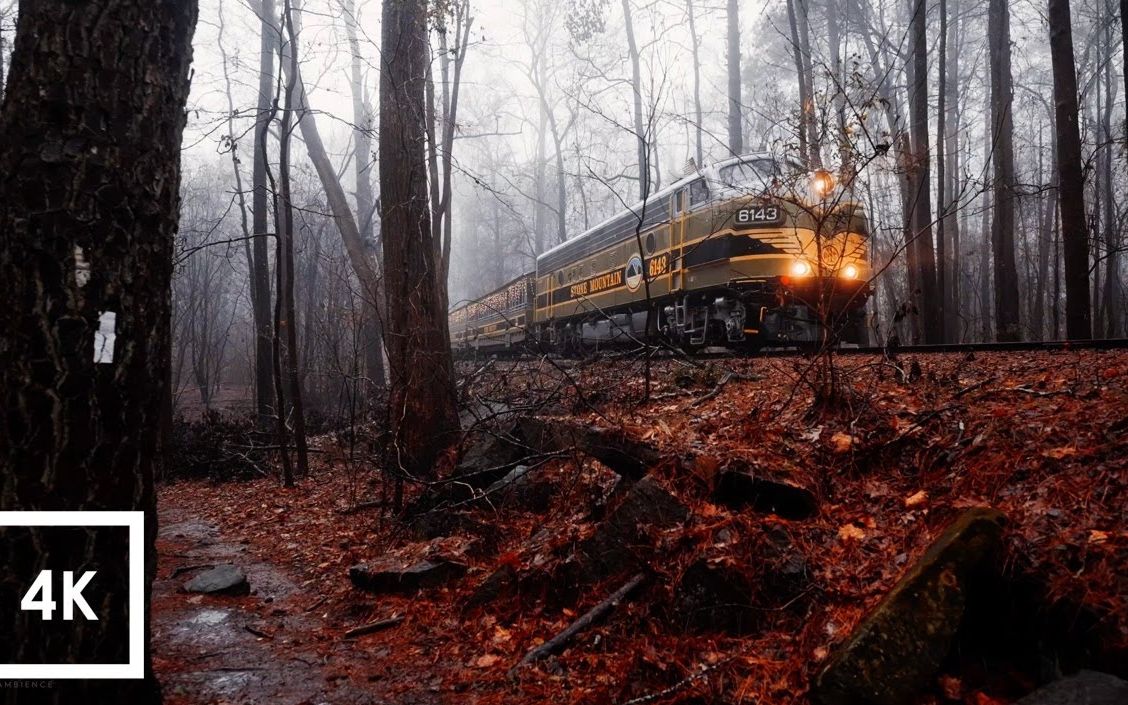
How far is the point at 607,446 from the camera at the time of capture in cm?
497

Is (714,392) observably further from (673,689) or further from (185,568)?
(185,568)

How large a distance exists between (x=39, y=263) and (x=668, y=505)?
10.6ft

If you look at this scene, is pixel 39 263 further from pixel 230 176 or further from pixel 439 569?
pixel 230 176

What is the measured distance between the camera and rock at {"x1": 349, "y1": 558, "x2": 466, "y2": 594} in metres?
4.70

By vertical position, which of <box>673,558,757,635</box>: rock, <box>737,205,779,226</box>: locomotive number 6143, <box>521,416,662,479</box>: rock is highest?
<box>737,205,779,226</box>: locomotive number 6143

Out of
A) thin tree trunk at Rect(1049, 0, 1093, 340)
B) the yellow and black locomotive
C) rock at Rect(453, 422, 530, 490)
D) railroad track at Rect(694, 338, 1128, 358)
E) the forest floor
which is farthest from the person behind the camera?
the yellow and black locomotive

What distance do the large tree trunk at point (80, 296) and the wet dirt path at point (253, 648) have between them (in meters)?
1.28

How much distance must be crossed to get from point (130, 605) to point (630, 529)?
262 cm

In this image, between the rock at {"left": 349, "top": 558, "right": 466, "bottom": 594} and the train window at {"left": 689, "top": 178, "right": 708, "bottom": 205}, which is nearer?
the rock at {"left": 349, "top": 558, "right": 466, "bottom": 594}

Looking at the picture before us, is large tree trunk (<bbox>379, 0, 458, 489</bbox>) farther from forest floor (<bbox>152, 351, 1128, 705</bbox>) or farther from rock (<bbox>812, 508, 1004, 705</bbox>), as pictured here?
rock (<bbox>812, 508, 1004, 705</bbox>)

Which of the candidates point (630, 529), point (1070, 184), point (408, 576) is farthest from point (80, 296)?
point (1070, 184)

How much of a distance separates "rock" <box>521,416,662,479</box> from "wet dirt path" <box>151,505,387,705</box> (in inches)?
82.9

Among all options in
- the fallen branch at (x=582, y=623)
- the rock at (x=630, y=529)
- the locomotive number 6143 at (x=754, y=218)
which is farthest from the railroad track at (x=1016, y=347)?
the fallen branch at (x=582, y=623)

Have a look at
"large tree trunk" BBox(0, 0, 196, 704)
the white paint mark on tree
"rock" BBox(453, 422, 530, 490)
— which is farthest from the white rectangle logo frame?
"rock" BBox(453, 422, 530, 490)
